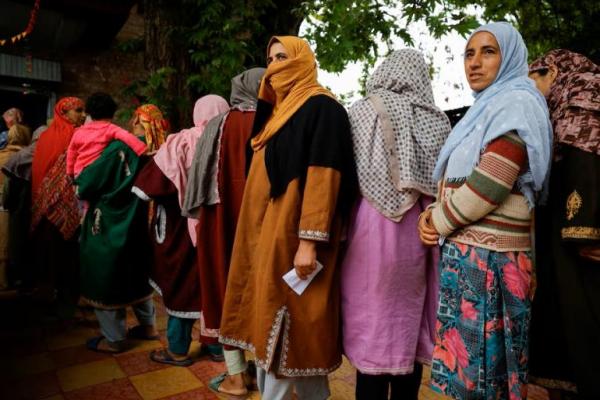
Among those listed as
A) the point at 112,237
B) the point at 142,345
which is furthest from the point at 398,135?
the point at 142,345

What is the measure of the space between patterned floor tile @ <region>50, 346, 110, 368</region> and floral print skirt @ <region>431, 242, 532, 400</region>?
2587 mm

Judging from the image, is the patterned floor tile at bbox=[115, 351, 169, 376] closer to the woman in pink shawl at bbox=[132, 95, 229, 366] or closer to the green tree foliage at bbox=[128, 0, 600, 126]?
the woman in pink shawl at bbox=[132, 95, 229, 366]

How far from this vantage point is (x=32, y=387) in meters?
2.74

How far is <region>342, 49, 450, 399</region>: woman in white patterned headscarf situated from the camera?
1.74 m

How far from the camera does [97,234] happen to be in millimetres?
3170

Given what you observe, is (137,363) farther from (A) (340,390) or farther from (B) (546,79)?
(B) (546,79)

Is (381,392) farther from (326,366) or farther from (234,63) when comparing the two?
(234,63)

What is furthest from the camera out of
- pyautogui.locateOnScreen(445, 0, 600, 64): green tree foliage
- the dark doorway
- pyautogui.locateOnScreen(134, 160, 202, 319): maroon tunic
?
the dark doorway

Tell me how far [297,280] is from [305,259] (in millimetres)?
117

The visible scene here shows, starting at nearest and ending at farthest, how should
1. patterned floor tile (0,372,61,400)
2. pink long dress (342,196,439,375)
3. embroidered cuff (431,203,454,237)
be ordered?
embroidered cuff (431,203,454,237)
pink long dress (342,196,439,375)
patterned floor tile (0,372,61,400)

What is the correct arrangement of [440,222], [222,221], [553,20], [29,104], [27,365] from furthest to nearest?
[29,104] < [553,20] < [27,365] < [222,221] < [440,222]

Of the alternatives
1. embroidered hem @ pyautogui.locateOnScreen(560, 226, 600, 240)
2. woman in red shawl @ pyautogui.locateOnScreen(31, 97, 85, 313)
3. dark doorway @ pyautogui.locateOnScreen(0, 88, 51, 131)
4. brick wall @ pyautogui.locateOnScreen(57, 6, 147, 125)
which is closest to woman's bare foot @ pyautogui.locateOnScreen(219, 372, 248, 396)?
embroidered hem @ pyautogui.locateOnScreen(560, 226, 600, 240)

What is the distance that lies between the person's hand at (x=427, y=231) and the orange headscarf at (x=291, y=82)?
0.66 metres

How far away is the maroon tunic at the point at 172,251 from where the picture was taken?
2.85 meters
